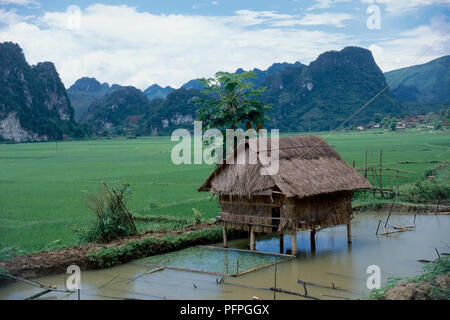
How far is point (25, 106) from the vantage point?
244ft

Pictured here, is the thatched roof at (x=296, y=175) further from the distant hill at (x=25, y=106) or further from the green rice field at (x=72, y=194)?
the distant hill at (x=25, y=106)

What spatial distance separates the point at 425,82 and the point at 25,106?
9439 cm

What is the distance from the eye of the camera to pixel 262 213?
9.41 meters

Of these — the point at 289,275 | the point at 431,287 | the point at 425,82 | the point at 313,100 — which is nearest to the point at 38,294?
the point at 289,275

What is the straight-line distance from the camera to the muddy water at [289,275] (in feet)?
23.8

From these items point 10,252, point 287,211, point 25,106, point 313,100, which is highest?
point 313,100

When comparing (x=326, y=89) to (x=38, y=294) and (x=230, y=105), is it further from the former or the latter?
(x=38, y=294)

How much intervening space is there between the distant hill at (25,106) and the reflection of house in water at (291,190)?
219 ft

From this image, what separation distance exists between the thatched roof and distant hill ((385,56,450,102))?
103 m

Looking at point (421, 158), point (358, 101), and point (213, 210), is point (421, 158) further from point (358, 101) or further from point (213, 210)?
point (358, 101)

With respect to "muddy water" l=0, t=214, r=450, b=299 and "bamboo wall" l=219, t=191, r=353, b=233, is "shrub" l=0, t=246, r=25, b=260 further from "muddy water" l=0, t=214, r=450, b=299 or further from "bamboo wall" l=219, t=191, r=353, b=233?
"bamboo wall" l=219, t=191, r=353, b=233

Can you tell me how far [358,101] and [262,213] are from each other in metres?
79.7

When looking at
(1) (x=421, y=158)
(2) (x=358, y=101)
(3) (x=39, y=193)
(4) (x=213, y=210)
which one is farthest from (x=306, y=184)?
(2) (x=358, y=101)

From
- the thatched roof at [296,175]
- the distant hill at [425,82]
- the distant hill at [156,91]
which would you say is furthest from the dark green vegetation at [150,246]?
the distant hill at [156,91]
